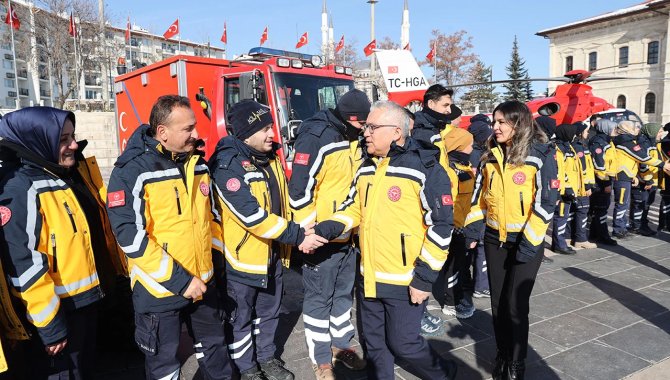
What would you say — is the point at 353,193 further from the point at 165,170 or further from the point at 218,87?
the point at 218,87

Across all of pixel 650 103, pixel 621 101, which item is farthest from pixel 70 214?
pixel 621 101

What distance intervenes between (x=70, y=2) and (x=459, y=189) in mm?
28387

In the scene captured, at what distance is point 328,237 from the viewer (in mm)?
2979

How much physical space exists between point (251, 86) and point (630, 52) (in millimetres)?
51305

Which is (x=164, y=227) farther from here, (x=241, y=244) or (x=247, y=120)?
(x=247, y=120)

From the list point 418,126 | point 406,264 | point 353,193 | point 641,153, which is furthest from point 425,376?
point 641,153

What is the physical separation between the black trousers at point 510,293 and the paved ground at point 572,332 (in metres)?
0.41

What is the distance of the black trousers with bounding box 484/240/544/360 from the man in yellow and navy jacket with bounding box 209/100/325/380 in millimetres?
1420

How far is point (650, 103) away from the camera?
4403 centimetres

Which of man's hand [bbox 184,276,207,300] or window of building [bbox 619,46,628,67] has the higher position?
window of building [bbox 619,46,628,67]

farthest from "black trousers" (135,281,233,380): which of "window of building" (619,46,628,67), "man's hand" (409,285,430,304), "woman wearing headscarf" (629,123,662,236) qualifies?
"window of building" (619,46,628,67)

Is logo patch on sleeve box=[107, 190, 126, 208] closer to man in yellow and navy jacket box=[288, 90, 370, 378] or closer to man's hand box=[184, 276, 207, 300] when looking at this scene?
man's hand box=[184, 276, 207, 300]

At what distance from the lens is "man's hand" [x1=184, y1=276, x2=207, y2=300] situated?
256 cm

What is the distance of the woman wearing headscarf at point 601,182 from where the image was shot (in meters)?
7.68
